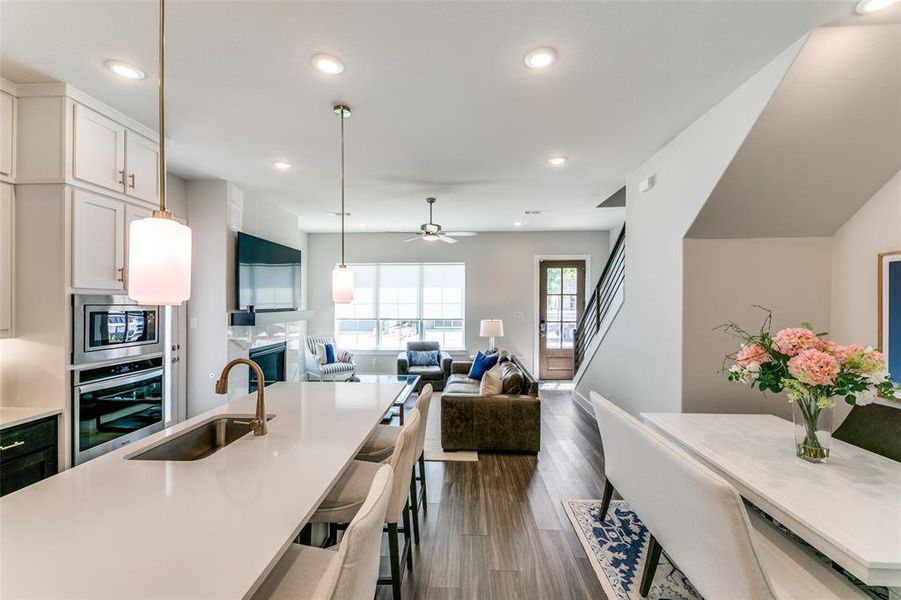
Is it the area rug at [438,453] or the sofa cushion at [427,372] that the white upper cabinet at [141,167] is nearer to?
the area rug at [438,453]

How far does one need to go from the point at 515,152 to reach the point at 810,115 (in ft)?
6.00

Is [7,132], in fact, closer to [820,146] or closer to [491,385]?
[491,385]

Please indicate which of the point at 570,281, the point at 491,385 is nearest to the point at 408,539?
the point at 491,385

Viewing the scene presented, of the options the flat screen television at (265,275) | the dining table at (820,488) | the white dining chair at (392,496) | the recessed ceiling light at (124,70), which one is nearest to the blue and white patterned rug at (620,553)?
the dining table at (820,488)

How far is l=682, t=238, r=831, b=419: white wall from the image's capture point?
2.63 m

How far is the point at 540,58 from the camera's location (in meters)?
1.90

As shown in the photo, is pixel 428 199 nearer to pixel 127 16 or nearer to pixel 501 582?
pixel 127 16

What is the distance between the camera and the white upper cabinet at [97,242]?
2266 millimetres

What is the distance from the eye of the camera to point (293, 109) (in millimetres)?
2439

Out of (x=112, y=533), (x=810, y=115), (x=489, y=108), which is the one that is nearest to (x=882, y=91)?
(x=810, y=115)

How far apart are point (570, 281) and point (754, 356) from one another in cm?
540

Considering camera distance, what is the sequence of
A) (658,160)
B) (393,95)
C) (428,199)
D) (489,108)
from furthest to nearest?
(428,199) < (658,160) < (489,108) < (393,95)

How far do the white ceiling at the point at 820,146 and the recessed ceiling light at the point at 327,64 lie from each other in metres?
2.29

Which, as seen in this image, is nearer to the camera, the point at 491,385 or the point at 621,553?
the point at 621,553
